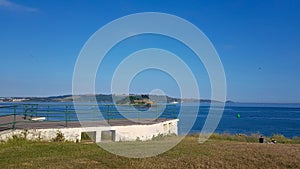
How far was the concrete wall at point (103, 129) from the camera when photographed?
1548 centimetres

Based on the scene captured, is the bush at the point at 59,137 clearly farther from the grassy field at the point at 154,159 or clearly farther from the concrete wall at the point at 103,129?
the grassy field at the point at 154,159

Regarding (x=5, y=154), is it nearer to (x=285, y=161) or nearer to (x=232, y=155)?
(x=232, y=155)

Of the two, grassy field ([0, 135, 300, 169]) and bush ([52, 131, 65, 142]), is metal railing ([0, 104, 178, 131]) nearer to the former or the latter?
A: bush ([52, 131, 65, 142])

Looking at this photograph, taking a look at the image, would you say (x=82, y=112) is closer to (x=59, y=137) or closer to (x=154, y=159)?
(x=59, y=137)

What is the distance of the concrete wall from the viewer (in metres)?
15.5

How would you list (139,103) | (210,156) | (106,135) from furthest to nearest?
(139,103) → (106,135) → (210,156)

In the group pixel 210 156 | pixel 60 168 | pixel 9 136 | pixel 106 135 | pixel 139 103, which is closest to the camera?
pixel 60 168

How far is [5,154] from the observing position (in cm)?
1094

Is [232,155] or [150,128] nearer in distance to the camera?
[232,155]

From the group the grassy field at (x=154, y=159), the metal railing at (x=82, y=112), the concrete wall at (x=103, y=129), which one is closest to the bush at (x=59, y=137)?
the concrete wall at (x=103, y=129)

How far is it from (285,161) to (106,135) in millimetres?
11720

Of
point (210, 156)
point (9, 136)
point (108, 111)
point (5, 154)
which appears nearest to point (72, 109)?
point (108, 111)

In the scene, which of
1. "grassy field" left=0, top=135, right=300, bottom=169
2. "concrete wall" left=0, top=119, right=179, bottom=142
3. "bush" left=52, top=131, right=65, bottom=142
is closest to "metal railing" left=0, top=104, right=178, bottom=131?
"concrete wall" left=0, top=119, right=179, bottom=142

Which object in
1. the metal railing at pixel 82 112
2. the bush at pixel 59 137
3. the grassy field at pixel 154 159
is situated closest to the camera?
the grassy field at pixel 154 159
